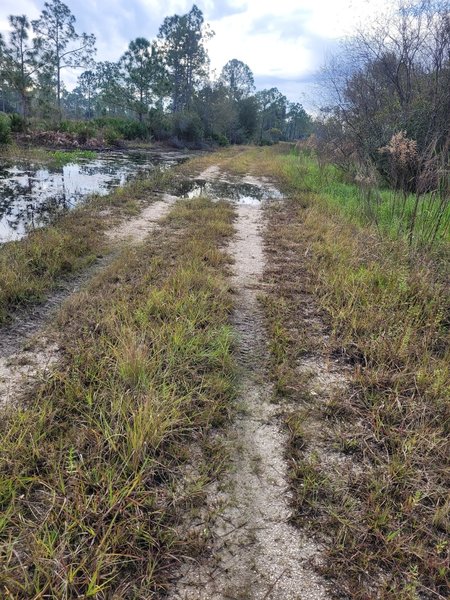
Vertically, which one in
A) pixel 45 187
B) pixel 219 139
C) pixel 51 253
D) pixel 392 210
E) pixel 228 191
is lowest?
pixel 51 253

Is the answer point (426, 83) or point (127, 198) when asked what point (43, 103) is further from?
point (426, 83)

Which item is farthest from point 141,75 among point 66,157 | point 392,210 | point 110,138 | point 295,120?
point 295,120

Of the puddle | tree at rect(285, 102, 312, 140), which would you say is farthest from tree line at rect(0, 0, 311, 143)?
tree at rect(285, 102, 312, 140)

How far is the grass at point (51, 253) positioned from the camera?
135 inches

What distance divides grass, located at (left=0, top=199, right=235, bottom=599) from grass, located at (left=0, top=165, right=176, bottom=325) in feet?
1.93

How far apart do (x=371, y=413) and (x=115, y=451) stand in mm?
1521

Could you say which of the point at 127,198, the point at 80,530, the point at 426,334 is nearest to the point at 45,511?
the point at 80,530

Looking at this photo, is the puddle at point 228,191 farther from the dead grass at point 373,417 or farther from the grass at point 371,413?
the dead grass at point 373,417

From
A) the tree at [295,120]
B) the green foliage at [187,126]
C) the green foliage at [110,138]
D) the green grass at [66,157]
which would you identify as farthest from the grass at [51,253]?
the tree at [295,120]

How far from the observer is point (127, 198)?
27.1 ft

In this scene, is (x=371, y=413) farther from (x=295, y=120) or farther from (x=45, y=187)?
(x=295, y=120)

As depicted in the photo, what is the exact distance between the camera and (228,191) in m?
11.4

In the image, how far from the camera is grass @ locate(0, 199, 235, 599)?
1313 mm

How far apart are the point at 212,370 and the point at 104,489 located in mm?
1106
